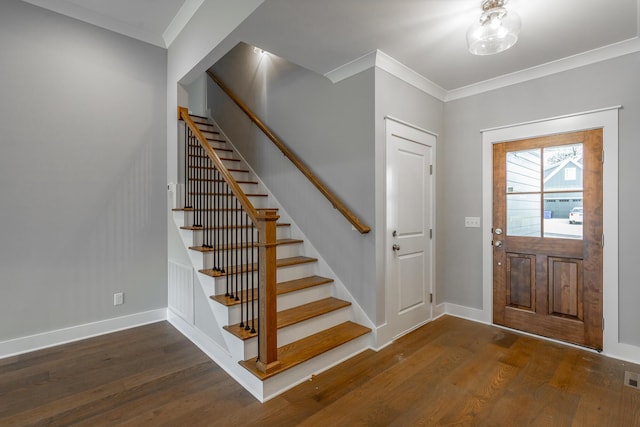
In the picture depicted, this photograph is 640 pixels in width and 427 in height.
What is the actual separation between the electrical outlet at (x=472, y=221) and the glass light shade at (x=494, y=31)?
1.83 meters

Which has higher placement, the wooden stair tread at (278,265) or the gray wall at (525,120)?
the gray wall at (525,120)

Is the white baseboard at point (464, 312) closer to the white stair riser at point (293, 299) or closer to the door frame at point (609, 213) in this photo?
the door frame at point (609, 213)

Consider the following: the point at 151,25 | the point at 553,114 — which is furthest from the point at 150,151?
the point at 553,114

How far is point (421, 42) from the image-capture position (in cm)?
247

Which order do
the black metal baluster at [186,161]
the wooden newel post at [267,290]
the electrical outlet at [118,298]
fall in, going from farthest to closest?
the black metal baluster at [186,161] < the electrical outlet at [118,298] < the wooden newel post at [267,290]

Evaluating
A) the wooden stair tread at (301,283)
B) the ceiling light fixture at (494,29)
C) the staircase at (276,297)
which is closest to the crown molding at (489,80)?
the ceiling light fixture at (494,29)

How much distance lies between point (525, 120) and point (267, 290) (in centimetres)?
294

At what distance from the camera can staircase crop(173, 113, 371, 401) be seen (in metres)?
2.17

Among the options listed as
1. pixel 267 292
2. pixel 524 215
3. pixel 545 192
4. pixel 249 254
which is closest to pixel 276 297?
pixel 267 292

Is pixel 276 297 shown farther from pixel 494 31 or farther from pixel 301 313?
pixel 494 31

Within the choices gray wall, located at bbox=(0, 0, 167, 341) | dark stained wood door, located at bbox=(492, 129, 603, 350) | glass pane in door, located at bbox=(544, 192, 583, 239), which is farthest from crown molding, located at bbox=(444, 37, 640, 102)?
gray wall, located at bbox=(0, 0, 167, 341)

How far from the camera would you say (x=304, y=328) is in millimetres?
2531

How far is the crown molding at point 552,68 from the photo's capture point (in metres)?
2.49

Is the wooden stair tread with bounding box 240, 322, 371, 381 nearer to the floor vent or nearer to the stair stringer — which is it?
the stair stringer
